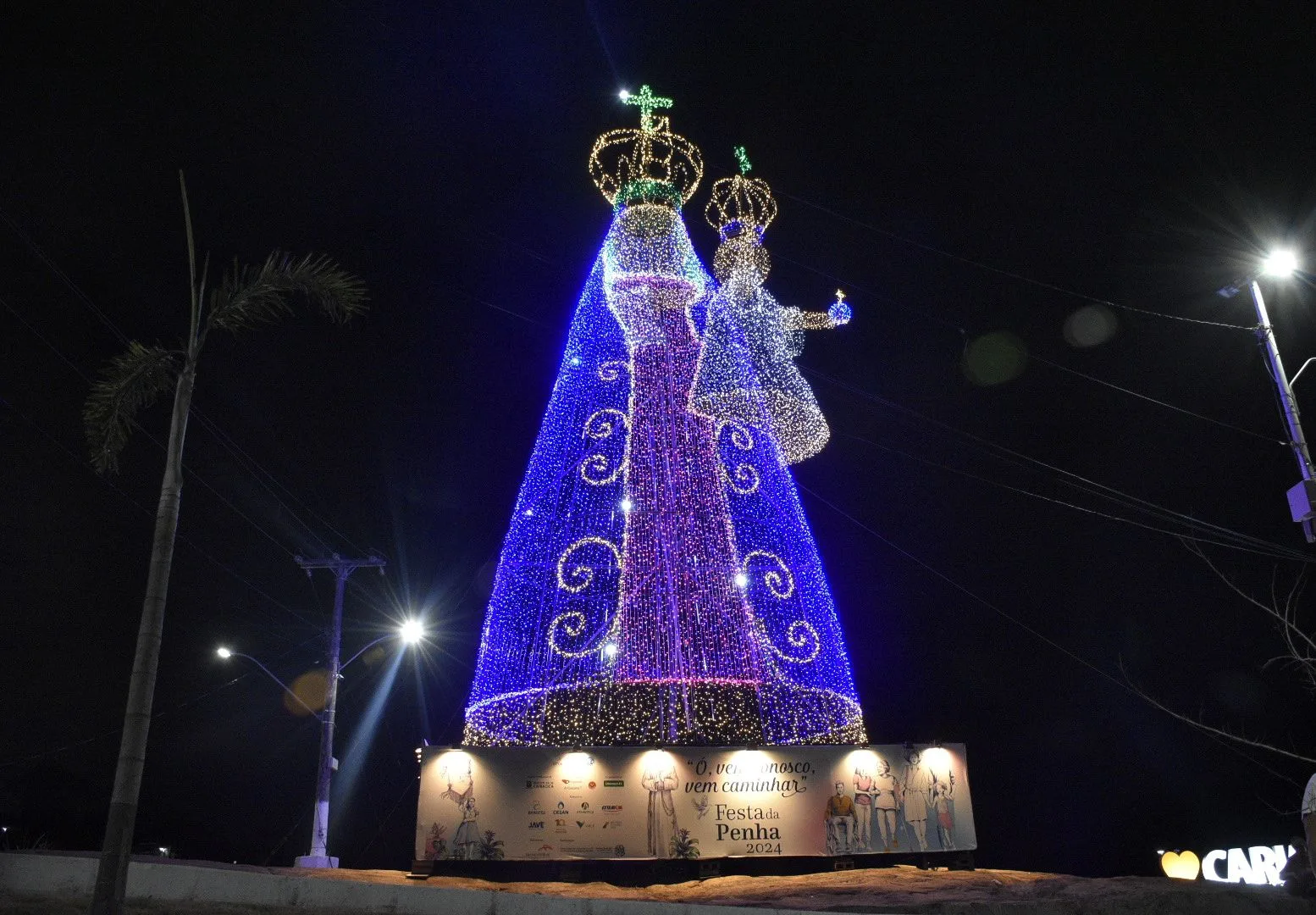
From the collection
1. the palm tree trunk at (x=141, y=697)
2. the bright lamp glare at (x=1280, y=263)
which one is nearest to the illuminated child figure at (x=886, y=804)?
the bright lamp glare at (x=1280, y=263)

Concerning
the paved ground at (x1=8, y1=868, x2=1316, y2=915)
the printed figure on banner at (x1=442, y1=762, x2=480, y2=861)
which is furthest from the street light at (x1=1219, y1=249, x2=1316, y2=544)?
the printed figure on banner at (x1=442, y1=762, x2=480, y2=861)

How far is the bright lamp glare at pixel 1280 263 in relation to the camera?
34.2 feet

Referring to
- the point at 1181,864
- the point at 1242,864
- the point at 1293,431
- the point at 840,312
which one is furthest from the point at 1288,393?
the point at 1242,864

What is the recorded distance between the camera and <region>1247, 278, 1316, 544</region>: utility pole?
31.0 feet

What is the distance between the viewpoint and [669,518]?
599 inches

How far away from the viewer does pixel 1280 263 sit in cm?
1044

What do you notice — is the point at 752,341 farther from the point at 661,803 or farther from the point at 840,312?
the point at 661,803

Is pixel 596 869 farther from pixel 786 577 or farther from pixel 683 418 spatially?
pixel 683 418

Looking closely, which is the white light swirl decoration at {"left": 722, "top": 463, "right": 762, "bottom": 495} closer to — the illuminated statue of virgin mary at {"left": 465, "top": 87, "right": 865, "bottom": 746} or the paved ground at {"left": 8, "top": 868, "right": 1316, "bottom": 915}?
the illuminated statue of virgin mary at {"left": 465, "top": 87, "right": 865, "bottom": 746}

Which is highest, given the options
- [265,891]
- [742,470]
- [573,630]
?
[742,470]

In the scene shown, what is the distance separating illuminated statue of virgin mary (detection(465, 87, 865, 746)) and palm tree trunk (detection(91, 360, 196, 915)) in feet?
24.2

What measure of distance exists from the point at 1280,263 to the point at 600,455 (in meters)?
9.43

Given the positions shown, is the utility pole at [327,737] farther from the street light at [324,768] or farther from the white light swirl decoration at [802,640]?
the white light swirl decoration at [802,640]

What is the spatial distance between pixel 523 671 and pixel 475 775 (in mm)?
2630
